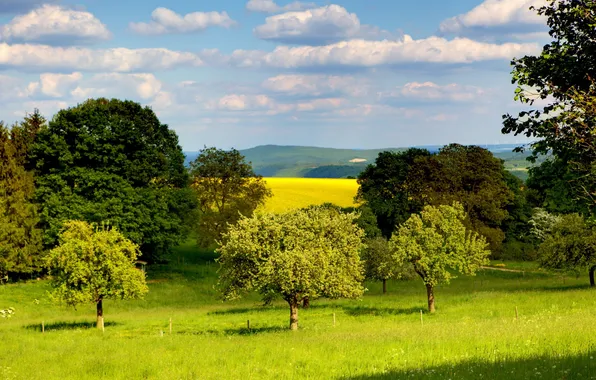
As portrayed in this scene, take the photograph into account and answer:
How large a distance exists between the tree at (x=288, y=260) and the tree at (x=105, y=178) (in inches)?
1082

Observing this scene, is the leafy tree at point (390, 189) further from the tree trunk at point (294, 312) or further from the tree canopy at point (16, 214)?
the tree trunk at point (294, 312)

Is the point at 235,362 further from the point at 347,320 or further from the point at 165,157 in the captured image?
the point at 165,157

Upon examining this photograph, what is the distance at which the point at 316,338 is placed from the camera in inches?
1348

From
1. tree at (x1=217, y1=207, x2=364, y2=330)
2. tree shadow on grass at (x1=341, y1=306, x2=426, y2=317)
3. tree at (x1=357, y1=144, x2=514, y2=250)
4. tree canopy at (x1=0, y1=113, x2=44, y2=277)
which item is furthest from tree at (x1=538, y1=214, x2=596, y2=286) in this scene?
tree canopy at (x1=0, y1=113, x2=44, y2=277)

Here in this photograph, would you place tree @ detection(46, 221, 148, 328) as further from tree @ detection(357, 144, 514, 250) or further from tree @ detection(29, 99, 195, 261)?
tree @ detection(357, 144, 514, 250)

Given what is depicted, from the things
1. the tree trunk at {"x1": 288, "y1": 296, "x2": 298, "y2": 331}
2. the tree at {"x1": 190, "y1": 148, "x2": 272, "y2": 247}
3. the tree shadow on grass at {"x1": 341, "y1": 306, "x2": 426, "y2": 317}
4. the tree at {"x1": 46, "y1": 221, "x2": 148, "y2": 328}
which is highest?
the tree at {"x1": 190, "y1": 148, "x2": 272, "y2": 247}

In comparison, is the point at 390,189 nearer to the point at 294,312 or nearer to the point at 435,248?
the point at 435,248

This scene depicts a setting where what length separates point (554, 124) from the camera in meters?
15.5

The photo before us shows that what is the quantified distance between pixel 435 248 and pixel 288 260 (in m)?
15.4

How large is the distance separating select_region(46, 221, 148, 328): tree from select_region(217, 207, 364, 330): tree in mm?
9786

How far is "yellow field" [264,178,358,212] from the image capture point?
13500 centimetres

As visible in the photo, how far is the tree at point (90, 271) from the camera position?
159 feet

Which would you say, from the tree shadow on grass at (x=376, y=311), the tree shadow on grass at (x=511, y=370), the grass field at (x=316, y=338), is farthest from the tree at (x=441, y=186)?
the tree shadow on grass at (x=511, y=370)

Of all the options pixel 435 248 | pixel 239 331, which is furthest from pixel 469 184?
pixel 239 331
